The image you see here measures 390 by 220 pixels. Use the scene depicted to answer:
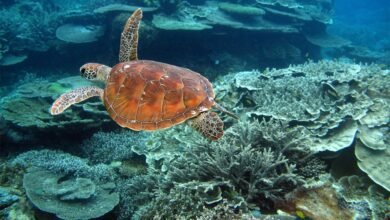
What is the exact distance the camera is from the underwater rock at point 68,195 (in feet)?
12.8

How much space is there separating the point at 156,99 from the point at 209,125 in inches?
28.7

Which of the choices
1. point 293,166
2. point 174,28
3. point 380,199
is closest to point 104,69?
point 293,166

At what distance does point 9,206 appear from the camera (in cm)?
395

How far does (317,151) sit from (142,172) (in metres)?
2.92

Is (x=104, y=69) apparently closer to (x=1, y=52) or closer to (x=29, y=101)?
(x=29, y=101)

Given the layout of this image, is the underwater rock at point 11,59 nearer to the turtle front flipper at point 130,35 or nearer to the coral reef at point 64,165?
the coral reef at point 64,165

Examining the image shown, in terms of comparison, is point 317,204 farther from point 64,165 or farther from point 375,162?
point 64,165

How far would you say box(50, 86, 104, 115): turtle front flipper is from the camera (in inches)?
141

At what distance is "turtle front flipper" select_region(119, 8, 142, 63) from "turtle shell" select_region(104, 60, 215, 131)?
0.75 metres

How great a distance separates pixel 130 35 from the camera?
4332 millimetres

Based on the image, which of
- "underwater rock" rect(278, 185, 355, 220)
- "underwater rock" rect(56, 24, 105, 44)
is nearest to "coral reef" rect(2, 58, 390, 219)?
"underwater rock" rect(278, 185, 355, 220)

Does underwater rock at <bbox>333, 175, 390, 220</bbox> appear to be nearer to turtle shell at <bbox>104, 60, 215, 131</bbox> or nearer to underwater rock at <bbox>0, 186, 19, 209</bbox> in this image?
turtle shell at <bbox>104, 60, 215, 131</bbox>

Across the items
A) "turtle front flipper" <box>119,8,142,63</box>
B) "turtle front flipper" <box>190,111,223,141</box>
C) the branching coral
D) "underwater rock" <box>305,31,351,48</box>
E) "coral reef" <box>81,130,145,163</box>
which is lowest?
"coral reef" <box>81,130,145,163</box>

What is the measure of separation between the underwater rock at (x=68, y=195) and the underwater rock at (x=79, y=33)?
699 cm
